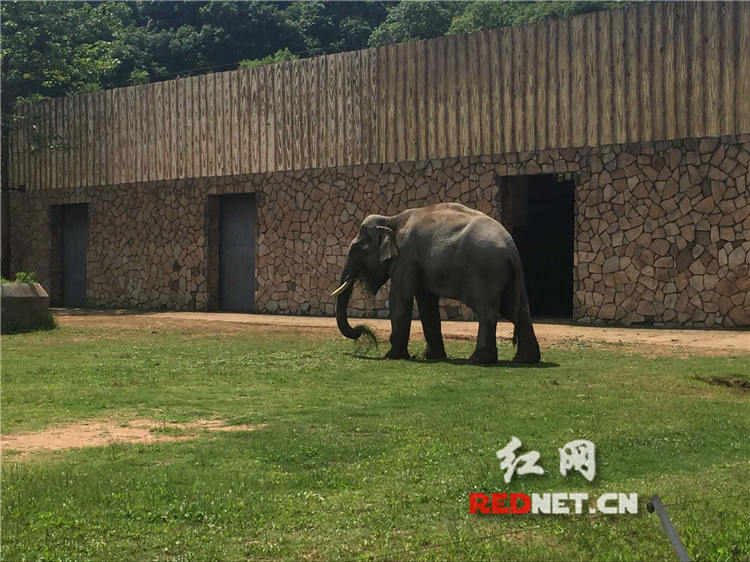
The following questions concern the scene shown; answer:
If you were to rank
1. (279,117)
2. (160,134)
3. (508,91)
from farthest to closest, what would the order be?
(160,134)
(279,117)
(508,91)

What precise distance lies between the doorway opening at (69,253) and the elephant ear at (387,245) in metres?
19.2

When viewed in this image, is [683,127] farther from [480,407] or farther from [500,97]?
[480,407]

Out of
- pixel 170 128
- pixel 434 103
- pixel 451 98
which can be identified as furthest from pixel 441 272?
pixel 170 128

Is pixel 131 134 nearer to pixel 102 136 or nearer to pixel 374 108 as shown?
pixel 102 136

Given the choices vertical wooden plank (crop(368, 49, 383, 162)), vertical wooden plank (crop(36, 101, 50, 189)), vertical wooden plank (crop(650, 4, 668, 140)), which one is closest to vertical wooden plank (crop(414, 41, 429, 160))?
vertical wooden plank (crop(368, 49, 383, 162))

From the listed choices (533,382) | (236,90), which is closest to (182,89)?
(236,90)

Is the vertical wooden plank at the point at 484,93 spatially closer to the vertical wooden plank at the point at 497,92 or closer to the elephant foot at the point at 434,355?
the vertical wooden plank at the point at 497,92

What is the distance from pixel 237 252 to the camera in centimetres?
2689

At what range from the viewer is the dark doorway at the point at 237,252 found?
26.6 meters

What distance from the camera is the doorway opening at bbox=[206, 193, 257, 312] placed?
26.6 m

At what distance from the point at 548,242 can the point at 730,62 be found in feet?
31.4

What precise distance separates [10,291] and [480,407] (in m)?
12.0

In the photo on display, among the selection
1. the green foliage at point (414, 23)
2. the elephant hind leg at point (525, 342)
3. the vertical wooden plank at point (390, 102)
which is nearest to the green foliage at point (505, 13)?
the green foliage at point (414, 23)

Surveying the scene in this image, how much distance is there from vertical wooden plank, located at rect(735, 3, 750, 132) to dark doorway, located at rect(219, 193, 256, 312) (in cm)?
1327
